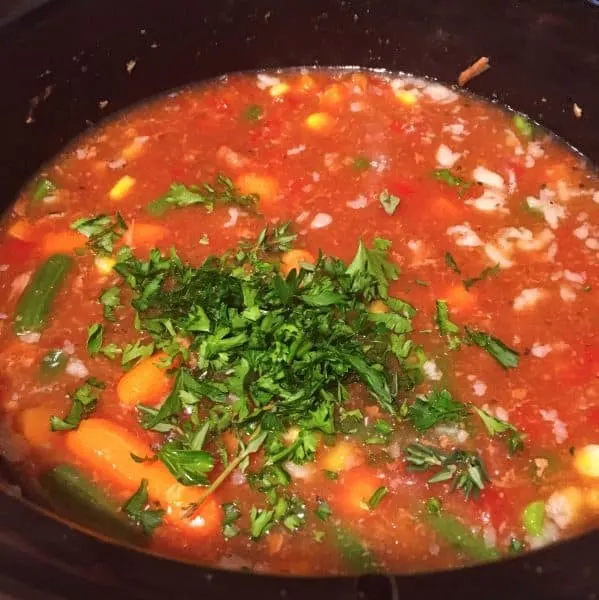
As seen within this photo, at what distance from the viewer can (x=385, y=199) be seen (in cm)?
298

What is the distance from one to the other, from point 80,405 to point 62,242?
29.5 inches

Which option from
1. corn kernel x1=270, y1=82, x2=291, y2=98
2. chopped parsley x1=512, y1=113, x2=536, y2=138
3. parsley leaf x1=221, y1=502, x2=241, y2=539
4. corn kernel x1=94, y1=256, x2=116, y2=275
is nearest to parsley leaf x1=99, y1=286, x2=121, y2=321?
corn kernel x1=94, y1=256, x2=116, y2=275

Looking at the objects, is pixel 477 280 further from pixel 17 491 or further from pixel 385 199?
pixel 17 491

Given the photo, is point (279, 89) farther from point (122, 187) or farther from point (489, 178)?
point (489, 178)

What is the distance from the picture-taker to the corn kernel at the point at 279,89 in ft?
11.3

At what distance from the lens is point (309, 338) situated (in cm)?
228

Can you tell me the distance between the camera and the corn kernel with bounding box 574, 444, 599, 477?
7.57 ft

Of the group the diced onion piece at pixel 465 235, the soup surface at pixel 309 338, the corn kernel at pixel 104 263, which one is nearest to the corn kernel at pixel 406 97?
the soup surface at pixel 309 338

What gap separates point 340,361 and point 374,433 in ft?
0.87

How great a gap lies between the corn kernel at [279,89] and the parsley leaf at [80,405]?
5.48 feet

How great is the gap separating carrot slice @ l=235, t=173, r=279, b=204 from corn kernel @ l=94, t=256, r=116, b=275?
61 cm

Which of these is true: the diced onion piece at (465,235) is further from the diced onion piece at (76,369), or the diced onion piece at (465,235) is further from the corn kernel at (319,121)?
the diced onion piece at (76,369)

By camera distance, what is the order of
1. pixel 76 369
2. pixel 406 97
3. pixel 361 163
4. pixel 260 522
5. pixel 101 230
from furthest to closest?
pixel 406 97
pixel 361 163
pixel 101 230
pixel 76 369
pixel 260 522

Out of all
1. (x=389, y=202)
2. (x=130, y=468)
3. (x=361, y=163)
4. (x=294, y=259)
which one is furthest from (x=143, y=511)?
(x=361, y=163)
